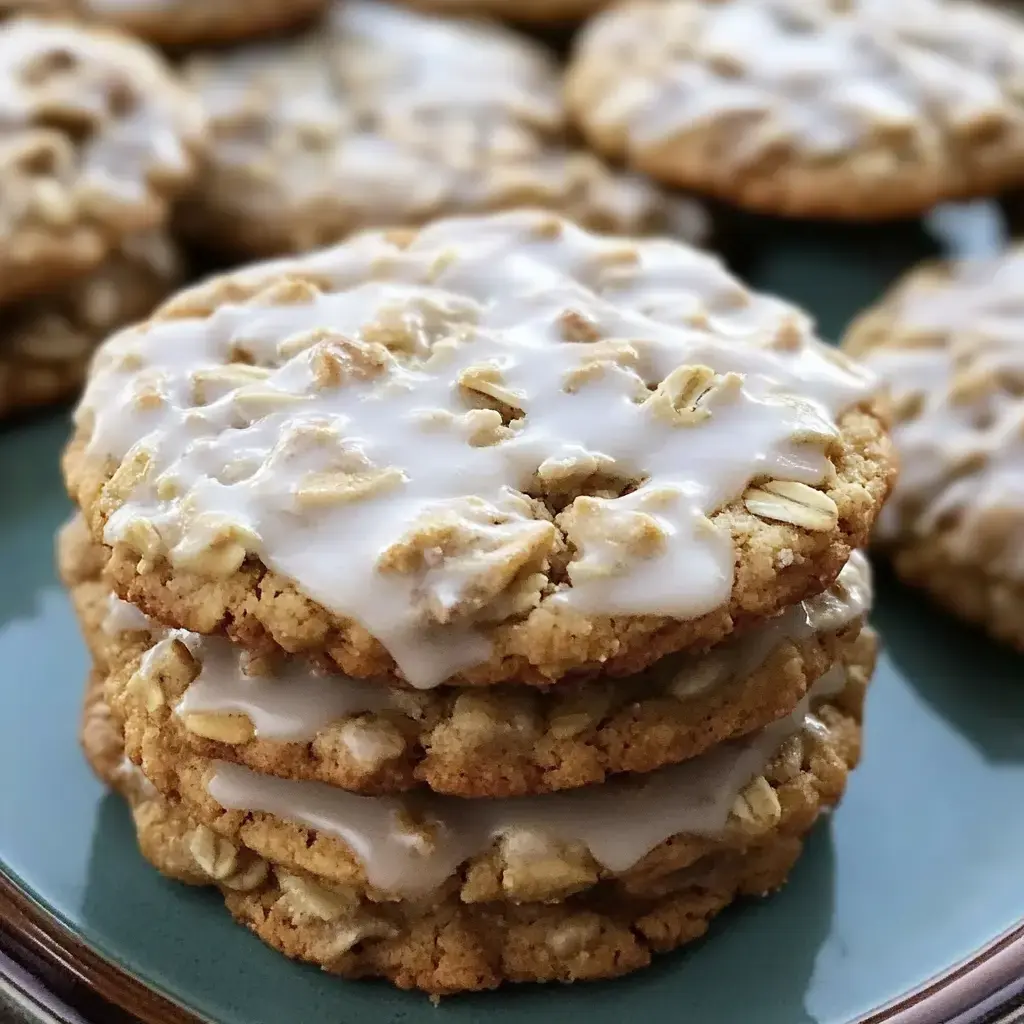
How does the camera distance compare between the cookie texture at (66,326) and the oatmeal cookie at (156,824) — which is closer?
the oatmeal cookie at (156,824)

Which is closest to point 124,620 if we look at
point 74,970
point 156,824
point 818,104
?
point 156,824

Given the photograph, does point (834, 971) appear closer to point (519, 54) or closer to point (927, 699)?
point (927, 699)

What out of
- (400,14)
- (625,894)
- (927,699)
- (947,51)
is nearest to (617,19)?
(400,14)

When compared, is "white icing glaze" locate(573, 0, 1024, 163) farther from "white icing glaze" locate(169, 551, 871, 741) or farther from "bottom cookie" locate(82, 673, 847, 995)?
"bottom cookie" locate(82, 673, 847, 995)

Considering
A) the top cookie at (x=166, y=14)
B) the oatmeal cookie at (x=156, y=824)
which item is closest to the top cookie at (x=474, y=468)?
the oatmeal cookie at (x=156, y=824)

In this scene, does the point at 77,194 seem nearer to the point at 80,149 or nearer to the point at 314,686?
the point at 80,149

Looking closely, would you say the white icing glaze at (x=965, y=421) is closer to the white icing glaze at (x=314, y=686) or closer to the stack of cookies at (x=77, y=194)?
the white icing glaze at (x=314, y=686)
